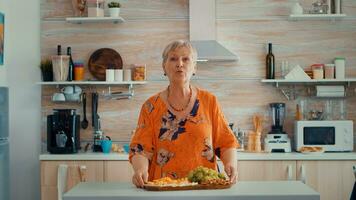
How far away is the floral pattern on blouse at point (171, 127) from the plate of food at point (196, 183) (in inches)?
12.1

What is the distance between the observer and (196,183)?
101 inches

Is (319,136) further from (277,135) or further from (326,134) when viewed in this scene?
(277,135)

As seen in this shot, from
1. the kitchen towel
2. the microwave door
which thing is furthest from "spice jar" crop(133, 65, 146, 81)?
the microwave door

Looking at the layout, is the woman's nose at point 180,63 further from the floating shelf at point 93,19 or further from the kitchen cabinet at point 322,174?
the floating shelf at point 93,19

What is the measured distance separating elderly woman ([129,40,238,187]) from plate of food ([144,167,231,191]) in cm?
23

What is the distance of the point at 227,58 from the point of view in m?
4.89

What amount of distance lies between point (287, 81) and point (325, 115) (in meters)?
0.51

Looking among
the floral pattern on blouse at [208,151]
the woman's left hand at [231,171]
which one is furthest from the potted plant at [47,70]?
the woman's left hand at [231,171]

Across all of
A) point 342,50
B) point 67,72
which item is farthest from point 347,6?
point 67,72

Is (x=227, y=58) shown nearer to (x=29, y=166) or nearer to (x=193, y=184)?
(x=29, y=166)

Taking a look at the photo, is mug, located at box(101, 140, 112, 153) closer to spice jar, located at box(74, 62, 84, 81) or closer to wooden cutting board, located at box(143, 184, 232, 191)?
spice jar, located at box(74, 62, 84, 81)

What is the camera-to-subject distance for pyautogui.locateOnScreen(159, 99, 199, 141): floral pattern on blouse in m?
2.89

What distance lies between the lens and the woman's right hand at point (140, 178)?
8.69 feet

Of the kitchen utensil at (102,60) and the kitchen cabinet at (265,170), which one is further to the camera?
the kitchen utensil at (102,60)
